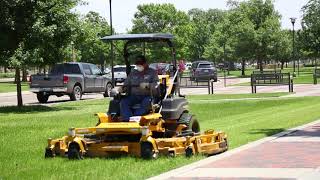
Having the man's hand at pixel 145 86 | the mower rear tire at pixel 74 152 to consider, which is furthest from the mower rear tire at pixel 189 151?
the mower rear tire at pixel 74 152

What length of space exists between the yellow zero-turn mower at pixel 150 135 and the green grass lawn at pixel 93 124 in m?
0.21

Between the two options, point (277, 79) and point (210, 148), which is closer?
point (210, 148)

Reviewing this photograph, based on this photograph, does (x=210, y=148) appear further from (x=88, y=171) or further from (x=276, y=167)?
(x=88, y=171)

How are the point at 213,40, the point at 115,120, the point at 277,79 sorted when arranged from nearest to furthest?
1. the point at 115,120
2. the point at 277,79
3. the point at 213,40

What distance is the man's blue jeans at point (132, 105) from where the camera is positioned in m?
11.7

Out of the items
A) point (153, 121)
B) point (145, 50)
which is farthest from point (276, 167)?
point (145, 50)

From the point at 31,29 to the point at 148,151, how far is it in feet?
41.0

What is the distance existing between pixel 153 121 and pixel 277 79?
2881cm

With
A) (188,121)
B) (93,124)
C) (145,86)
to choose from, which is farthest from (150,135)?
(93,124)

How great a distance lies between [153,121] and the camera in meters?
11.4

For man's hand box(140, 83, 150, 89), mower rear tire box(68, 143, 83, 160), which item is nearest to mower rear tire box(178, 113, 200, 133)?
man's hand box(140, 83, 150, 89)

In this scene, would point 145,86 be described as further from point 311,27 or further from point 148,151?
point 311,27

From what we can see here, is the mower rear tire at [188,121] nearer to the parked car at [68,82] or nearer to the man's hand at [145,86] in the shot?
the man's hand at [145,86]

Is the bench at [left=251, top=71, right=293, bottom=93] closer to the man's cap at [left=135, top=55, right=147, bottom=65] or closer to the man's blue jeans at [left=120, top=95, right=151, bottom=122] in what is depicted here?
the man's cap at [left=135, top=55, right=147, bottom=65]
